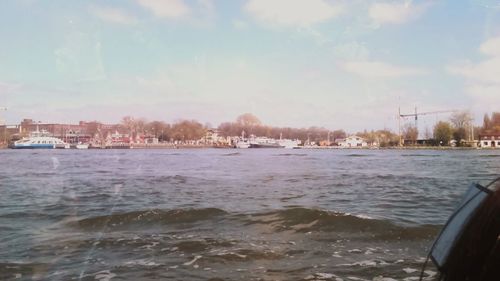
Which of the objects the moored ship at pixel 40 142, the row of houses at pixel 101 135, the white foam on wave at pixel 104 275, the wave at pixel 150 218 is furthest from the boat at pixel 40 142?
the white foam on wave at pixel 104 275

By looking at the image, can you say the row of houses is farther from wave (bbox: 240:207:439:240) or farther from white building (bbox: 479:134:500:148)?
wave (bbox: 240:207:439:240)

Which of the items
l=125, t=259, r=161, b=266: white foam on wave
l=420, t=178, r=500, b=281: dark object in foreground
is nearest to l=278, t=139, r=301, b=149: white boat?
l=125, t=259, r=161, b=266: white foam on wave

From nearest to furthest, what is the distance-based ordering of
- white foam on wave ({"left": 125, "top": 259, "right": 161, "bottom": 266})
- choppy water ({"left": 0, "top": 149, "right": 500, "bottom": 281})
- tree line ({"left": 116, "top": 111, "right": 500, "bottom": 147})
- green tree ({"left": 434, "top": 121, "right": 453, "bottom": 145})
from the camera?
choppy water ({"left": 0, "top": 149, "right": 500, "bottom": 281})
white foam on wave ({"left": 125, "top": 259, "right": 161, "bottom": 266})
tree line ({"left": 116, "top": 111, "right": 500, "bottom": 147})
green tree ({"left": 434, "top": 121, "right": 453, "bottom": 145})

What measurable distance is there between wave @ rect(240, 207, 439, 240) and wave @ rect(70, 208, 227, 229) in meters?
1.27

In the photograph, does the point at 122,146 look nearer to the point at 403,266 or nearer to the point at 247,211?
the point at 247,211

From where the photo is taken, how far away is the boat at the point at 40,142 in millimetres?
100469

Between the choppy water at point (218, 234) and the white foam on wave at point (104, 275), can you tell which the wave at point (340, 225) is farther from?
the white foam on wave at point (104, 275)

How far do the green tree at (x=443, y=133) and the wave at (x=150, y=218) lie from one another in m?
117

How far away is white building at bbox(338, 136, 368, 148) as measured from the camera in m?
158

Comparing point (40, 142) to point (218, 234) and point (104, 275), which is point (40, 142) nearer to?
point (218, 234)

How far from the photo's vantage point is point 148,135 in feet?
261

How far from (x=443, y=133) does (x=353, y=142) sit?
43737mm

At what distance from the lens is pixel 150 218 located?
428 inches

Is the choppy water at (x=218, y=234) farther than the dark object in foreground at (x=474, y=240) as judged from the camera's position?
Yes
